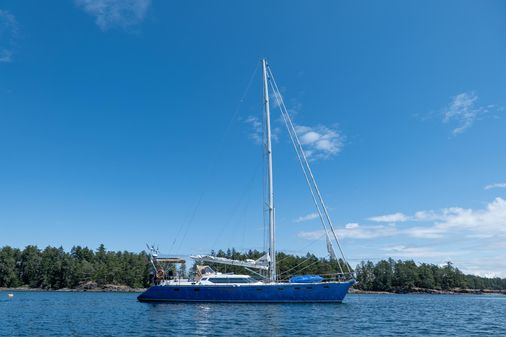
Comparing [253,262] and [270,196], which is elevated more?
[270,196]

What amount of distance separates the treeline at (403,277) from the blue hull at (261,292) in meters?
121

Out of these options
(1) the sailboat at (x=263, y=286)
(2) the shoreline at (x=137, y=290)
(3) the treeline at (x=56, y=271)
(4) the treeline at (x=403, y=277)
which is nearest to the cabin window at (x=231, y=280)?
(1) the sailboat at (x=263, y=286)

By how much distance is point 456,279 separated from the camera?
167 metres

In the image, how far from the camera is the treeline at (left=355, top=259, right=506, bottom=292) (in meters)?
155

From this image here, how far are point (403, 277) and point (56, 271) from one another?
395ft

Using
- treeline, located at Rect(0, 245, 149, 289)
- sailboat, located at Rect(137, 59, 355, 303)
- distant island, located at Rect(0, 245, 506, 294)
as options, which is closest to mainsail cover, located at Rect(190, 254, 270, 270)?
sailboat, located at Rect(137, 59, 355, 303)

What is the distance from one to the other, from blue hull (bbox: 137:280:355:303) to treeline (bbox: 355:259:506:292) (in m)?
121

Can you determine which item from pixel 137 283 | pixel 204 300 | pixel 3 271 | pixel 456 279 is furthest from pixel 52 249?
pixel 456 279

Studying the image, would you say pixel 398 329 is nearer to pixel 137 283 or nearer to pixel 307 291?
pixel 307 291

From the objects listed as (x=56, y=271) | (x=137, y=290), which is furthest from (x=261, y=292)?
(x=56, y=271)

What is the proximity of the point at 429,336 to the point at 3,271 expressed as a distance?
13428cm

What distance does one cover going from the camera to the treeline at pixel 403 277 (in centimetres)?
15462

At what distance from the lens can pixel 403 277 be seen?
15375 centimetres

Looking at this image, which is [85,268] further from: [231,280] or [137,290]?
[231,280]
